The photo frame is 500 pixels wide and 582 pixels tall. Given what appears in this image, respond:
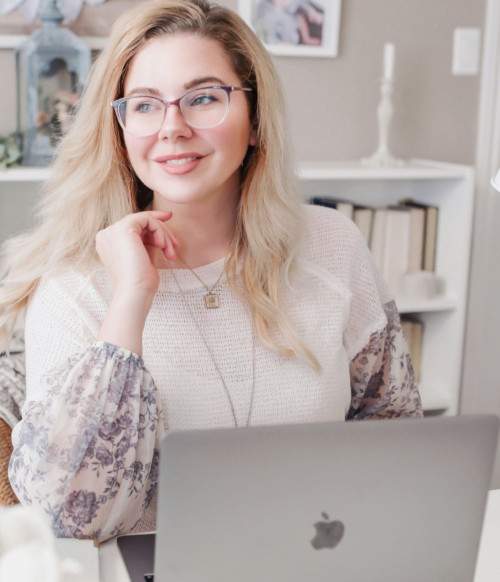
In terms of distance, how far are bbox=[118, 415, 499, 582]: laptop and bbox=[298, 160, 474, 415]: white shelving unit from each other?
1.67 metres

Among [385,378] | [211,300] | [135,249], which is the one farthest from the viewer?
[385,378]

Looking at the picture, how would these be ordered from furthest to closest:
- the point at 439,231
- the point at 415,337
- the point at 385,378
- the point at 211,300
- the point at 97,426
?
the point at 415,337, the point at 439,231, the point at 385,378, the point at 211,300, the point at 97,426

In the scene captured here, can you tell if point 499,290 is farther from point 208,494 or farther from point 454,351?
point 208,494

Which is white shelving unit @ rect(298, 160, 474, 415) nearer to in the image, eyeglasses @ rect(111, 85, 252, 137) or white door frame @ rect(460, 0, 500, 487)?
white door frame @ rect(460, 0, 500, 487)

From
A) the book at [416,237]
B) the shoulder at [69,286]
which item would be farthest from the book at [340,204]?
the shoulder at [69,286]

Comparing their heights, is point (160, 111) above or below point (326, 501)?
above

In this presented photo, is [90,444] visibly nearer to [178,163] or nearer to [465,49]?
[178,163]

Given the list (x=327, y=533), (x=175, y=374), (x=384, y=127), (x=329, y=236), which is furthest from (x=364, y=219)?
(x=327, y=533)

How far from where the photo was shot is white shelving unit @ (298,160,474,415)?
8.23ft

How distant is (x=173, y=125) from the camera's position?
1.33m

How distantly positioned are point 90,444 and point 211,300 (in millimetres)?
388

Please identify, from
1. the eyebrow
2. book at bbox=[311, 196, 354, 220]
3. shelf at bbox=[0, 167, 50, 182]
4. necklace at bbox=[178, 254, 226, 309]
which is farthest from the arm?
book at bbox=[311, 196, 354, 220]

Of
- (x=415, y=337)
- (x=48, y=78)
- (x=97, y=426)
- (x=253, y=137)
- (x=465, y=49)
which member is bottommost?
(x=415, y=337)

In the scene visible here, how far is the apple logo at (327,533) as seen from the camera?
0.79 m
